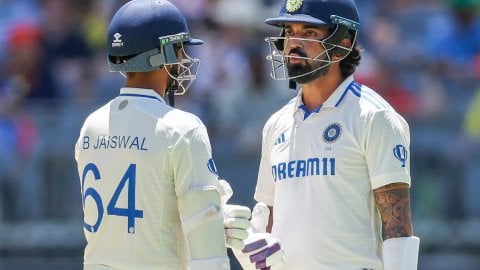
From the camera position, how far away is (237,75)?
464 inches

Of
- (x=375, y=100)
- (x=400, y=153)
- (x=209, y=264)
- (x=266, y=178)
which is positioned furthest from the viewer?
(x=266, y=178)

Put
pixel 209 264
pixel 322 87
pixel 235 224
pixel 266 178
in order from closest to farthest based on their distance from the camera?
pixel 209 264, pixel 235 224, pixel 322 87, pixel 266 178

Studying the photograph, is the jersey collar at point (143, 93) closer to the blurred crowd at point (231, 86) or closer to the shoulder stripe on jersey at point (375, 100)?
the shoulder stripe on jersey at point (375, 100)

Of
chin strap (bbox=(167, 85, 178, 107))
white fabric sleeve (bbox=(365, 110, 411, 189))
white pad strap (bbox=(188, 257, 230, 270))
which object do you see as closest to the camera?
white pad strap (bbox=(188, 257, 230, 270))

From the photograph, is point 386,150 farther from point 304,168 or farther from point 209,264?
point 209,264

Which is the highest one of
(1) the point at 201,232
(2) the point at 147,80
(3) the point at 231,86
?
(2) the point at 147,80

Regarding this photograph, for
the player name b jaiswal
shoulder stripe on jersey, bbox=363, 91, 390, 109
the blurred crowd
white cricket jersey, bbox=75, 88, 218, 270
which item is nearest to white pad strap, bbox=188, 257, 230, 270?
white cricket jersey, bbox=75, 88, 218, 270

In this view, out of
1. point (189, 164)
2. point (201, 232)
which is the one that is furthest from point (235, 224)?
point (189, 164)

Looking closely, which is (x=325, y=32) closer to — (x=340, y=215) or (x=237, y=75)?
(x=340, y=215)

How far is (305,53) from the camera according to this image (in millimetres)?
5520

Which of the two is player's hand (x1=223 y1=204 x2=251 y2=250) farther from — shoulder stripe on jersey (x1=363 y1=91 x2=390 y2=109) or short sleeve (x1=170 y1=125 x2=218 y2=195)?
shoulder stripe on jersey (x1=363 y1=91 x2=390 y2=109)

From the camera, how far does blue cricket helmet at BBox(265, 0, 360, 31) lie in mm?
5488

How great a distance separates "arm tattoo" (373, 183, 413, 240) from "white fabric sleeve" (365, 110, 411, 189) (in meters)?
0.04

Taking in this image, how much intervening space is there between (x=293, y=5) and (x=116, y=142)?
110 cm
